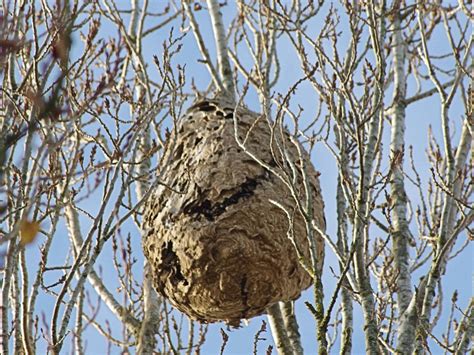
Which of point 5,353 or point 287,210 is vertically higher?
point 287,210

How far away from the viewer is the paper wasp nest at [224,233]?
10.7 feet

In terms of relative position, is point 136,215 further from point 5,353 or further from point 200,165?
point 5,353

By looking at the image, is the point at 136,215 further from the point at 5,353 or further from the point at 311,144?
the point at 5,353

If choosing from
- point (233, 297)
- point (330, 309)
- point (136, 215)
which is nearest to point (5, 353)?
point (233, 297)

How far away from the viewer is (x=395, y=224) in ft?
14.3

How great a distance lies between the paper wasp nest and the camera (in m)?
3.27

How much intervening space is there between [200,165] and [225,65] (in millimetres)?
1338

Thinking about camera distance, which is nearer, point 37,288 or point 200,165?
point 37,288

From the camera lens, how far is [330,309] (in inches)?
110

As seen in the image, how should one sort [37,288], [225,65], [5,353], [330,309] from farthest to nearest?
[225,65] < [37,288] < [5,353] < [330,309]

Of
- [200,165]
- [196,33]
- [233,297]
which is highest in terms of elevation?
[196,33]

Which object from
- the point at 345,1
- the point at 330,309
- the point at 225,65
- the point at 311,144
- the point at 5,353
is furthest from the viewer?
the point at 311,144

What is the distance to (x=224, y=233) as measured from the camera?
327 centimetres

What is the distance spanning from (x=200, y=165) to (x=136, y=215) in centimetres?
129
